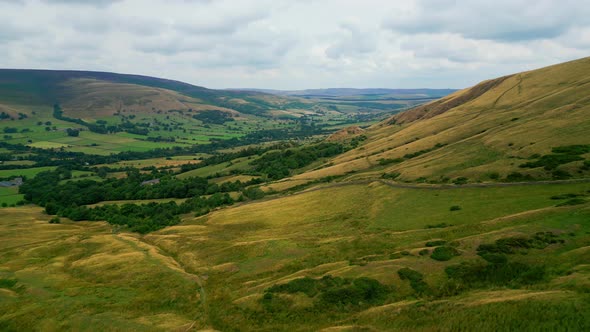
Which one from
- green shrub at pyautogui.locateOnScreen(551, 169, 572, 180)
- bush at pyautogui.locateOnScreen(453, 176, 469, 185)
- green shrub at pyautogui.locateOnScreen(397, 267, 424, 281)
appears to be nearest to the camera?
green shrub at pyautogui.locateOnScreen(397, 267, 424, 281)

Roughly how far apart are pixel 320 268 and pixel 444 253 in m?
17.5

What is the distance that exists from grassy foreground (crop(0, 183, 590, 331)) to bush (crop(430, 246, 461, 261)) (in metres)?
0.66

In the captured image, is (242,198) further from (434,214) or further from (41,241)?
(434,214)

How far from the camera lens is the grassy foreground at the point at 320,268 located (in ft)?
114

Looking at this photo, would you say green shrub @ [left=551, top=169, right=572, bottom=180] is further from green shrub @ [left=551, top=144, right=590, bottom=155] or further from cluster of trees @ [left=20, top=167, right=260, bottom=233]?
cluster of trees @ [left=20, top=167, right=260, bottom=233]

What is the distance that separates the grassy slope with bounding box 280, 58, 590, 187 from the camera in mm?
91169

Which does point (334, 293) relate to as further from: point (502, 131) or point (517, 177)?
point (502, 131)

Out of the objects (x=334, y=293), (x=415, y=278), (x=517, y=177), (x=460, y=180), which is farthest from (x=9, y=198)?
(x=517, y=177)

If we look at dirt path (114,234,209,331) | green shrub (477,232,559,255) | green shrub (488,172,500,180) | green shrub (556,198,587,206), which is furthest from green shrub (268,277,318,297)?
green shrub (488,172,500,180)

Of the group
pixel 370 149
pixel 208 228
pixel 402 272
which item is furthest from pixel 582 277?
pixel 370 149

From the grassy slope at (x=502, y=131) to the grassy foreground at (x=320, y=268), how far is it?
20.0 metres

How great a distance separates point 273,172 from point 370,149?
53.2 metres

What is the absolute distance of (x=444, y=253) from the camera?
1838 inches

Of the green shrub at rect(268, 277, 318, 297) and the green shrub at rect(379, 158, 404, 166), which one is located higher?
the green shrub at rect(379, 158, 404, 166)
